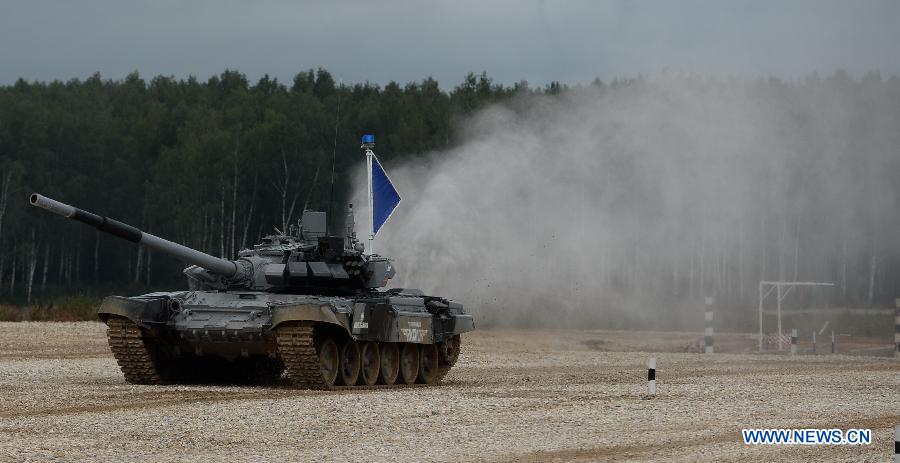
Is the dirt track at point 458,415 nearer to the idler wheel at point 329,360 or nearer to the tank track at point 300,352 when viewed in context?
the tank track at point 300,352

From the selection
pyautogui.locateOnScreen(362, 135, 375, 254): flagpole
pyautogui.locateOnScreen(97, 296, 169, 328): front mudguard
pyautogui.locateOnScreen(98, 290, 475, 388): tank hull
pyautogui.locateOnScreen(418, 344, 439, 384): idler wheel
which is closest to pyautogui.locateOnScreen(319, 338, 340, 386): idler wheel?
pyautogui.locateOnScreen(98, 290, 475, 388): tank hull

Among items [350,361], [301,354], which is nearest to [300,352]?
[301,354]

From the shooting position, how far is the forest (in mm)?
47719

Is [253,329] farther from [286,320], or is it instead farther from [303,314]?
[303,314]

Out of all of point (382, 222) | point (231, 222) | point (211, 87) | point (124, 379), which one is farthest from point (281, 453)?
point (211, 87)

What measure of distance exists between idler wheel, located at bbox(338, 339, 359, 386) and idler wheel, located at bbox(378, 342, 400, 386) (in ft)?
2.51

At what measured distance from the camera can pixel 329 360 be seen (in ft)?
80.1

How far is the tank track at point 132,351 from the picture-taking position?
79.9 feet

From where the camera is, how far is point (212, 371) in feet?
88.5

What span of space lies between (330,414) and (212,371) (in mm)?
8015

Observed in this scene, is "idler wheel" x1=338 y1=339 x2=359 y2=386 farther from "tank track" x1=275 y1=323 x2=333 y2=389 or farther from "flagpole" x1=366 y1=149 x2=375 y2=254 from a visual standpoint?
"flagpole" x1=366 y1=149 x2=375 y2=254

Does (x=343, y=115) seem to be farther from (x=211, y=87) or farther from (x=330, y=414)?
(x=330, y=414)

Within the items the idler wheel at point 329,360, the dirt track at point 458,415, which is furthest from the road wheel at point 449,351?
the idler wheel at point 329,360

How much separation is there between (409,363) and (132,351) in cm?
495
